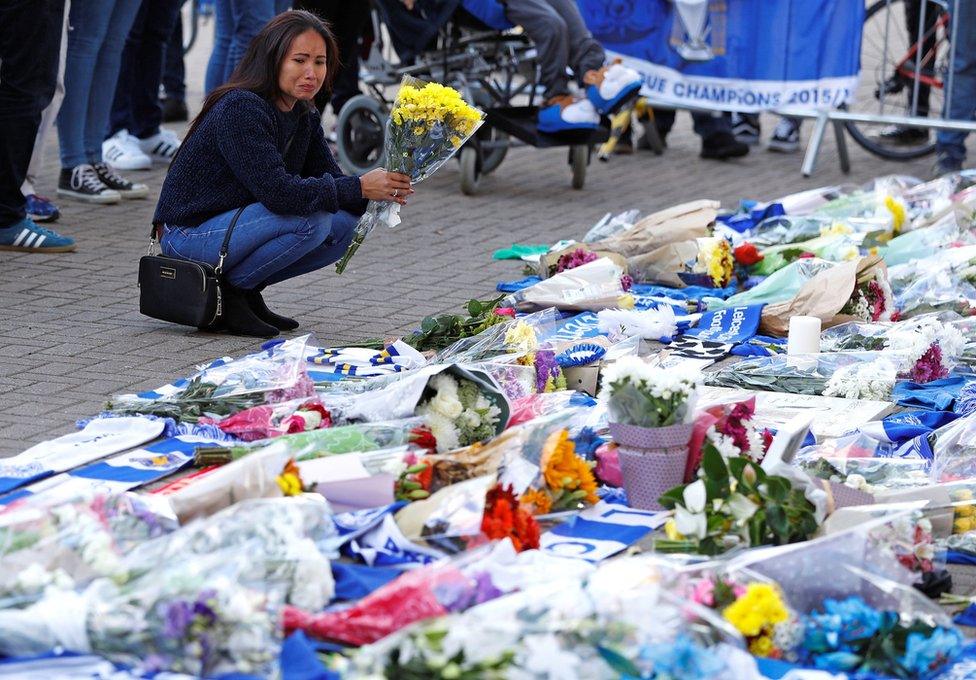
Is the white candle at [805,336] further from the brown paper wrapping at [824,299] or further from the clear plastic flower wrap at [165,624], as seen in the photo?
the clear plastic flower wrap at [165,624]

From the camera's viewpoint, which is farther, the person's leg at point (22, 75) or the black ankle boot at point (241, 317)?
the person's leg at point (22, 75)

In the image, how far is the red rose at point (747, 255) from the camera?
6.79 meters

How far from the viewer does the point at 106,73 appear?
7676 millimetres

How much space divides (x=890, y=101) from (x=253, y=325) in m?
6.66

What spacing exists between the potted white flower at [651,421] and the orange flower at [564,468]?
106mm

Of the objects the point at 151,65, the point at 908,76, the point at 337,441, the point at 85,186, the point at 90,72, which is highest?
the point at 90,72

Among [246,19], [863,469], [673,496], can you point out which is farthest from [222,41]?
[673,496]

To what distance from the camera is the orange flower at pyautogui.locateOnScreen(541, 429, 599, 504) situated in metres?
3.84

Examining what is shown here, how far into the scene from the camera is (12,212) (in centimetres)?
668

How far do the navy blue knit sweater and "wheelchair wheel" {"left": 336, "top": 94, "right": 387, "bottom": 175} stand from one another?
3046 millimetres

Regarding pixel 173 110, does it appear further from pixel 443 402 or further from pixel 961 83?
pixel 443 402

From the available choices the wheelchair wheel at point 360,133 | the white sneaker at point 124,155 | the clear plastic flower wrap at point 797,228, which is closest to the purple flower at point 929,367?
the clear plastic flower wrap at point 797,228

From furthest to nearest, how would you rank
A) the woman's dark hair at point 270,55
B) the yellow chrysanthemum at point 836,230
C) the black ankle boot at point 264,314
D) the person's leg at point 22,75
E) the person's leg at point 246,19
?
1. the person's leg at point 246,19
2. the yellow chrysanthemum at point 836,230
3. the person's leg at point 22,75
4. the black ankle boot at point 264,314
5. the woman's dark hair at point 270,55

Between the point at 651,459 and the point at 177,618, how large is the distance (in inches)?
57.1
